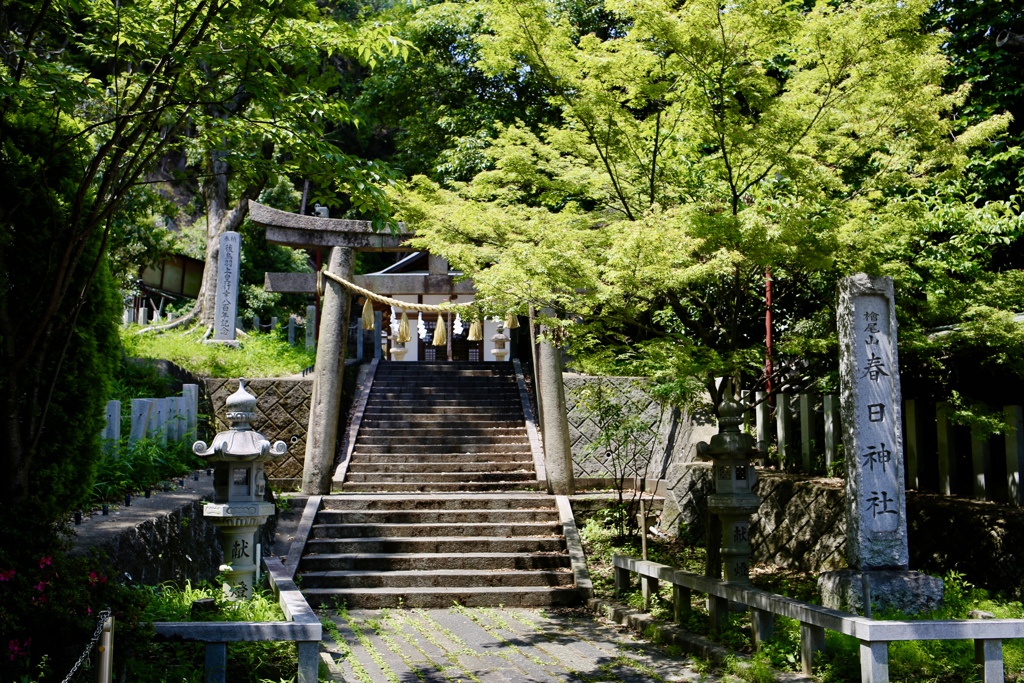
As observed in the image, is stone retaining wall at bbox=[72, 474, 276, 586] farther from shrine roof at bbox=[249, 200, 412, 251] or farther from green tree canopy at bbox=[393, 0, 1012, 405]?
shrine roof at bbox=[249, 200, 412, 251]

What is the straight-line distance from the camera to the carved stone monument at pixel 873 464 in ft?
23.1

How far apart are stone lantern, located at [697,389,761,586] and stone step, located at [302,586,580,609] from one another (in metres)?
2.97

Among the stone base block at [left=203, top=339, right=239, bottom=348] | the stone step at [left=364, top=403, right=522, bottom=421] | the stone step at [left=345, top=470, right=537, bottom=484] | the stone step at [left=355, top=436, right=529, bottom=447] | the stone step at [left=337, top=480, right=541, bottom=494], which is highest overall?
the stone base block at [left=203, top=339, right=239, bottom=348]

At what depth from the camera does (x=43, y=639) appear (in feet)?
15.4

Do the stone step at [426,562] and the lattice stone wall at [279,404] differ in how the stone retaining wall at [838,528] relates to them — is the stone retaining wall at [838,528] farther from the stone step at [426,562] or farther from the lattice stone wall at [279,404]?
the lattice stone wall at [279,404]

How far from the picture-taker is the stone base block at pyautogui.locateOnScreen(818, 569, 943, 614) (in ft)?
22.9

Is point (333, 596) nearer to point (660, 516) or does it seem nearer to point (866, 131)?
point (660, 516)

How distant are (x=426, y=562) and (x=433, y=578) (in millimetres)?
399

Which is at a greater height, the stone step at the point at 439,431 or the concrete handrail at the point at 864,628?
the stone step at the point at 439,431

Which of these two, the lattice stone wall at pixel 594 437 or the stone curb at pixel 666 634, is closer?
the stone curb at pixel 666 634

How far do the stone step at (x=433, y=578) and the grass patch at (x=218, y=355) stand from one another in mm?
8110

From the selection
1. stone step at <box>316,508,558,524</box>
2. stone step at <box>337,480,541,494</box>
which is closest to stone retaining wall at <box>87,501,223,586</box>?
stone step at <box>316,508,558,524</box>

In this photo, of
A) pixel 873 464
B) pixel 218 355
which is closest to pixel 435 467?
pixel 218 355

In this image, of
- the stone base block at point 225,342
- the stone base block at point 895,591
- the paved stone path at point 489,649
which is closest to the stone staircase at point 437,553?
the paved stone path at point 489,649
